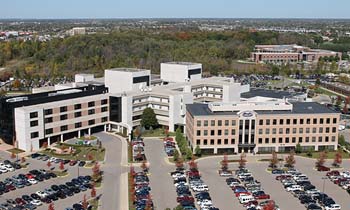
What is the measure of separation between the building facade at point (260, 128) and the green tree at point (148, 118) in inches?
285

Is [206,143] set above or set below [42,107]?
below

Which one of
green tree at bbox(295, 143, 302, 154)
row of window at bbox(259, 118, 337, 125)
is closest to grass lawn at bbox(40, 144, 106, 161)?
row of window at bbox(259, 118, 337, 125)

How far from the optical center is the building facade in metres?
40.6

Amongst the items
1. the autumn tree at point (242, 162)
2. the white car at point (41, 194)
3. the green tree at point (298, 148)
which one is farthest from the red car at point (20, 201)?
the green tree at point (298, 148)

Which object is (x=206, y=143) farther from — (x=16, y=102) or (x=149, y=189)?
(x=16, y=102)

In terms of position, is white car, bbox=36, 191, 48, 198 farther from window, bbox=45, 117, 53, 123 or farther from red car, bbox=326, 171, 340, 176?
red car, bbox=326, 171, 340, 176

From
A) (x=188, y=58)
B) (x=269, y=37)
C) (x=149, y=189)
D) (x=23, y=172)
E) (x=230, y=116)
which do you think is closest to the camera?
(x=149, y=189)

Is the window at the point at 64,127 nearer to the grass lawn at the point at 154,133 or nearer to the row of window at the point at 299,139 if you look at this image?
the grass lawn at the point at 154,133

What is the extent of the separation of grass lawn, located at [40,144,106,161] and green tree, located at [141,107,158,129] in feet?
26.4

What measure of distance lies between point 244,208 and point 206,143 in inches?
504

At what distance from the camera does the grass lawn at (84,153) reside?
129ft

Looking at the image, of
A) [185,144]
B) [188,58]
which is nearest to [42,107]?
[185,144]

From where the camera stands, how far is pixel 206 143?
134 feet

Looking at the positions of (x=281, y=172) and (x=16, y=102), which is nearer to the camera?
(x=281, y=172)
